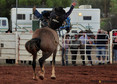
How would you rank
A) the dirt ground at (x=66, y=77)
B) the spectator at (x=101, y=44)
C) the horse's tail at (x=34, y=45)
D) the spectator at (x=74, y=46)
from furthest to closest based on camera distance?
the spectator at (x=101, y=44)
the spectator at (x=74, y=46)
the dirt ground at (x=66, y=77)
the horse's tail at (x=34, y=45)

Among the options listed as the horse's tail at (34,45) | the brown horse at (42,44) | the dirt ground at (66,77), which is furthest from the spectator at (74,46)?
the horse's tail at (34,45)

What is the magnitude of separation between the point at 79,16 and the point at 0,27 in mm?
11216

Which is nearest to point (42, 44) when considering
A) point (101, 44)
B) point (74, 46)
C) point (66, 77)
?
point (66, 77)

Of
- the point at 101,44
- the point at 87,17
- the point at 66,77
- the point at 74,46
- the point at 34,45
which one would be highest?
the point at 87,17

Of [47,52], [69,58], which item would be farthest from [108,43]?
[47,52]

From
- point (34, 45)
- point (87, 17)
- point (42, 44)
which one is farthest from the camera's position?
point (87, 17)

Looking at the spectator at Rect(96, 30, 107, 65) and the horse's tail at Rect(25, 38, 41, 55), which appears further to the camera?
the spectator at Rect(96, 30, 107, 65)

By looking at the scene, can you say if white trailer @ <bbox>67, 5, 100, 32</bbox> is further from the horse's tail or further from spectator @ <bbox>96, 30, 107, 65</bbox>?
the horse's tail

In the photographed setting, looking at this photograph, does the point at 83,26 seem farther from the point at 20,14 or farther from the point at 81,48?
the point at 81,48

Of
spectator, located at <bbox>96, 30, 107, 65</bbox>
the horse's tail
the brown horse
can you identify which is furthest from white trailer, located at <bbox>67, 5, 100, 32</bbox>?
the horse's tail

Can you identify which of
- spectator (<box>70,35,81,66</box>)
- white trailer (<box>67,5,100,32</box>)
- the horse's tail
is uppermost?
white trailer (<box>67,5,100,32</box>)

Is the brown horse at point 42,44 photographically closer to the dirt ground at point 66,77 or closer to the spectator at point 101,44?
the dirt ground at point 66,77

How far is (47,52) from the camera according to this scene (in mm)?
10695

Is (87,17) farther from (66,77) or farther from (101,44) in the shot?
(66,77)
